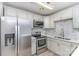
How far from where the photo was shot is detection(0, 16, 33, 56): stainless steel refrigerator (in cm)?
129

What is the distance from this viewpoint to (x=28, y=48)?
5.39 feet

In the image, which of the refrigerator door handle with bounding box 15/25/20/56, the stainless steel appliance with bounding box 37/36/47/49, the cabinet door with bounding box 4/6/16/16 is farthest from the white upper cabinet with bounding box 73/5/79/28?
the cabinet door with bounding box 4/6/16/16

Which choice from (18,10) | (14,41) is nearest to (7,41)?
(14,41)

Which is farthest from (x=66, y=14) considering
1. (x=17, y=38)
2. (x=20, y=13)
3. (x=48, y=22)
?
(x=17, y=38)

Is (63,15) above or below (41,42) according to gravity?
above

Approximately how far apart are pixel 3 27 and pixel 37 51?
1.35 metres

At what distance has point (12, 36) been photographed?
136 centimetres

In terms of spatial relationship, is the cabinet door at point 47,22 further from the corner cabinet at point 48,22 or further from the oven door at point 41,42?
the oven door at point 41,42

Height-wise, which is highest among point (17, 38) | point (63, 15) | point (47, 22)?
point (63, 15)

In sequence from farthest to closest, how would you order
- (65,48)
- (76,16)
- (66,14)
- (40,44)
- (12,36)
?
(40,44)
(66,14)
(65,48)
(76,16)
(12,36)

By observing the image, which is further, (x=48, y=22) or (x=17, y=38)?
(x=48, y=22)

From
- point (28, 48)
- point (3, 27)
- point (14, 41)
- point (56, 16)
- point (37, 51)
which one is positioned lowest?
point (37, 51)

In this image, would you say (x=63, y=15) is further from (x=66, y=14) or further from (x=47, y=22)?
(x=47, y=22)

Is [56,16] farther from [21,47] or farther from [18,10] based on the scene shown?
[21,47]
